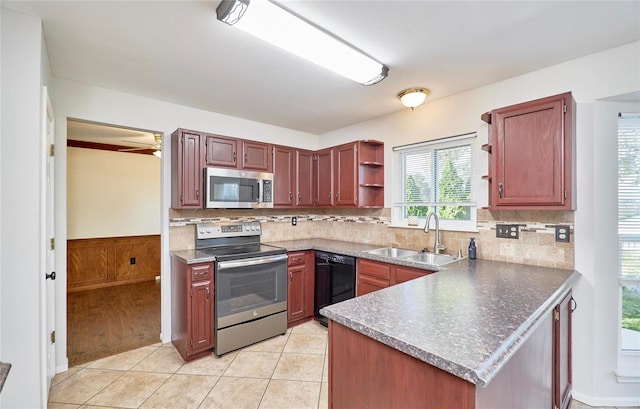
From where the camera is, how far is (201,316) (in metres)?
2.52

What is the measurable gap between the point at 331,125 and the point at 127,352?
3354 mm

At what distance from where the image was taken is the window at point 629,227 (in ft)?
6.59

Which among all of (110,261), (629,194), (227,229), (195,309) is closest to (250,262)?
(195,309)

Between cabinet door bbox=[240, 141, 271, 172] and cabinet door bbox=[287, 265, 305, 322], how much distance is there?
4.02 ft

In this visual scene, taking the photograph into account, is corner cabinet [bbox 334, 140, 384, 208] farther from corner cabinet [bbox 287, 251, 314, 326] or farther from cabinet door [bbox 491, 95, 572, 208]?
cabinet door [bbox 491, 95, 572, 208]

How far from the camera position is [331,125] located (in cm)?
382

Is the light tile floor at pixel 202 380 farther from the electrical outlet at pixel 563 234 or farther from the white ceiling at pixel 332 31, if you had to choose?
the white ceiling at pixel 332 31

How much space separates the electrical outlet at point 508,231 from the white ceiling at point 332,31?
1.25 m

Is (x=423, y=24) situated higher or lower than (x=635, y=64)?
higher

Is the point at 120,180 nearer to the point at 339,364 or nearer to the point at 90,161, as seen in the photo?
the point at 90,161

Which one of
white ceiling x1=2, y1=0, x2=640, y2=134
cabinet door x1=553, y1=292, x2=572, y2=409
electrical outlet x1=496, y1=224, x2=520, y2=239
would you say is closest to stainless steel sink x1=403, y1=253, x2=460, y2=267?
electrical outlet x1=496, y1=224, x2=520, y2=239

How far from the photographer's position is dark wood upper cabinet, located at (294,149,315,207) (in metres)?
3.68

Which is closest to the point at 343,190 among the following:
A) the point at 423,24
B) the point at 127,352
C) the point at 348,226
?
the point at 348,226

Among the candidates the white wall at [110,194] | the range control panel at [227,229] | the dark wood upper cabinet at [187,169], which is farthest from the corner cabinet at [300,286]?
the white wall at [110,194]
